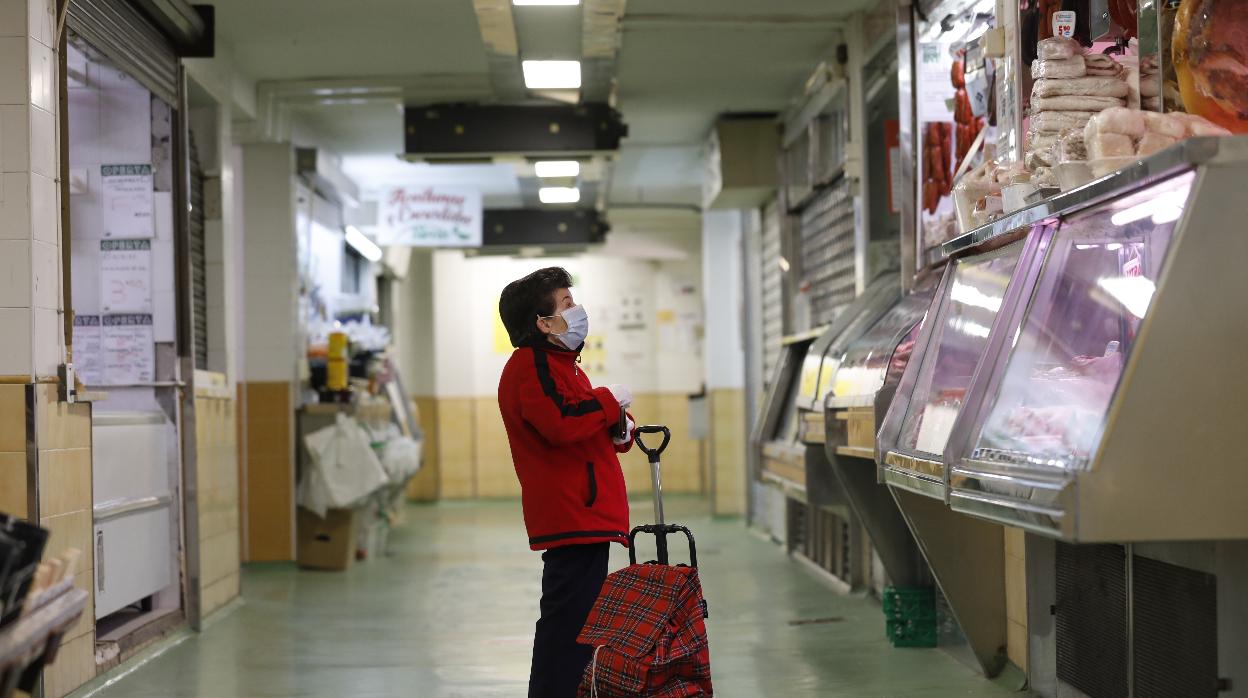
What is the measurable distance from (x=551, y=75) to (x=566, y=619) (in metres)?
4.57

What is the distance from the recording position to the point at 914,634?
6070mm

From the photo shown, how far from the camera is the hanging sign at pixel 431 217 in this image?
11.9 m

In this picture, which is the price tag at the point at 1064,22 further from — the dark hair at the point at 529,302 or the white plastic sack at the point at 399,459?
the white plastic sack at the point at 399,459

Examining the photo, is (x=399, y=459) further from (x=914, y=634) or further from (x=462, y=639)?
(x=914, y=634)

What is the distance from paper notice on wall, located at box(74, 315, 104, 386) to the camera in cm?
688

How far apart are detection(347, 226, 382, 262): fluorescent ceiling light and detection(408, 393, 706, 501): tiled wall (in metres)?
3.26

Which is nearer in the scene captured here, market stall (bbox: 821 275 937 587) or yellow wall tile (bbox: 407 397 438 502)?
market stall (bbox: 821 275 937 587)

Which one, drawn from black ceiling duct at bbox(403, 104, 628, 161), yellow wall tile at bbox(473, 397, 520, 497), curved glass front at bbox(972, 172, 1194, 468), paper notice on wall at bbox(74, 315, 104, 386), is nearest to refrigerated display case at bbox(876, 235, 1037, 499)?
curved glass front at bbox(972, 172, 1194, 468)

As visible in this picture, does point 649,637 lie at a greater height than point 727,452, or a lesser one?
greater

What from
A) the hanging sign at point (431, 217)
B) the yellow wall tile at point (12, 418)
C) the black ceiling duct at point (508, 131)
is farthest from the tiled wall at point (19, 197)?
the hanging sign at point (431, 217)

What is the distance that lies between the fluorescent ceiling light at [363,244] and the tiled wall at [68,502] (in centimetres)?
684

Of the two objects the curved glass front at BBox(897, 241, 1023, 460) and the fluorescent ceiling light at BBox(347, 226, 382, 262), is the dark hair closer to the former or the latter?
the curved glass front at BBox(897, 241, 1023, 460)

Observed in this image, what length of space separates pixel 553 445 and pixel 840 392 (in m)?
2.34

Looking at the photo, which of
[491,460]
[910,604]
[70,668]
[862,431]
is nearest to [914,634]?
[910,604]
